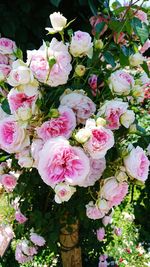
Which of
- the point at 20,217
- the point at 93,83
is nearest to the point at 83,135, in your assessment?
the point at 93,83

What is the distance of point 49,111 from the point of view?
48.1 inches

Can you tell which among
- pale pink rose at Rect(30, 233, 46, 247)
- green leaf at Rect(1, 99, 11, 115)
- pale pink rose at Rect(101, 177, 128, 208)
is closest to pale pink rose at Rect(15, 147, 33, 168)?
green leaf at Rect(1, 99, 11, 115)

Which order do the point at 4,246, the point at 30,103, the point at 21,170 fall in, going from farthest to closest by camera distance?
the point at 4,246
the point at 21,170
the point at 30,103

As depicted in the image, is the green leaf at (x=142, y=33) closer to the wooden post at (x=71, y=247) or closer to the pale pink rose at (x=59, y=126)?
the pale pink rose at (x=59, y=126)

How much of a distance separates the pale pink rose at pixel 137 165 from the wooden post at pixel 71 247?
729mm

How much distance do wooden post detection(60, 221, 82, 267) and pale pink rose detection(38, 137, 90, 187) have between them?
0.83 m

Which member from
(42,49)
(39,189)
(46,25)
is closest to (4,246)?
(39,189)

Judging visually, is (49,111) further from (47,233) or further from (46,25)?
(47,233)

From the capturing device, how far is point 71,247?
1.93 metres

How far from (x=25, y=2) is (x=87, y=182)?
2.97 feet

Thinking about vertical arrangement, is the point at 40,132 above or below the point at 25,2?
below

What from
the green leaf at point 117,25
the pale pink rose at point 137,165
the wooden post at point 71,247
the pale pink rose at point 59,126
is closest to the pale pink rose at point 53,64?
the pale pink rose at point 59,126

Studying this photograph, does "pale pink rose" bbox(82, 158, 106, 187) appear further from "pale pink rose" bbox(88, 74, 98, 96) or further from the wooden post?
the wooden post

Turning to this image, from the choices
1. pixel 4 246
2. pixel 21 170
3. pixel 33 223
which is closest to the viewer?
pixel 21 170
